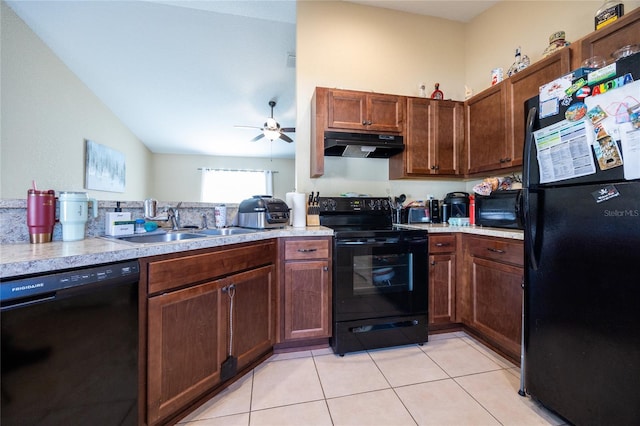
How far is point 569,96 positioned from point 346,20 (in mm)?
2189

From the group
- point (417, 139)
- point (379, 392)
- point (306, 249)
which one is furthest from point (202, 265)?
point (417, 139)

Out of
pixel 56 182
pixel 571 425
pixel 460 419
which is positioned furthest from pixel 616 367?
pixel 56 182

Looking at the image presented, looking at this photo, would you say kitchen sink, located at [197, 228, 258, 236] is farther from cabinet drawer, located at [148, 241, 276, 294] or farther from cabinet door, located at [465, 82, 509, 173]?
cabinet door, located at [465, 82, 509, 173]

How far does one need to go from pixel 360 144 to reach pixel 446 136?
0.94m

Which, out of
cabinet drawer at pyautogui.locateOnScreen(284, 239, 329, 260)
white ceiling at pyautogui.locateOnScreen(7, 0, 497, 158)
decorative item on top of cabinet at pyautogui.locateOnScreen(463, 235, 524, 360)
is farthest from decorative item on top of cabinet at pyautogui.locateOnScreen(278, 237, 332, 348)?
white ceiling at pyautogui.locateOnScreen(7, 0, 497, 158)

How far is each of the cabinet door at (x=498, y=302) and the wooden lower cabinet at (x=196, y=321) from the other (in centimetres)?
162

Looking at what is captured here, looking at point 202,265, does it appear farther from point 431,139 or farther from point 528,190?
point 431,139

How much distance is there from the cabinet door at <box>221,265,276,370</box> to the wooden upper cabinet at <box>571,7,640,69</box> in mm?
2413

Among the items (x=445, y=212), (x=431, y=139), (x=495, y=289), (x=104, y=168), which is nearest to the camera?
(x=495, y=289)

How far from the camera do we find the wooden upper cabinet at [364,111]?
220 cm

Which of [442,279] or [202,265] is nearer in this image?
[202,265]

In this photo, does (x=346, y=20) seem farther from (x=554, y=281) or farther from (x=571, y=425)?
(x=571, y=425)

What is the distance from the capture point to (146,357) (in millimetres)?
1085

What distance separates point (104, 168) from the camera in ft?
12.9
